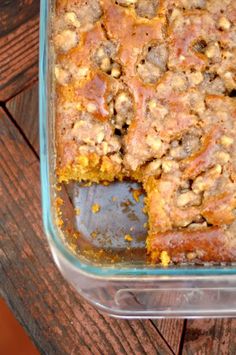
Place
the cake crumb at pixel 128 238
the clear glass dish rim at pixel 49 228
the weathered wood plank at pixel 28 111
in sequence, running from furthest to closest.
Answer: the weathered wood plank at pixel 28 111, the cake crumb at pixel 128 238, the clear glass dish rim at pixel 49 228

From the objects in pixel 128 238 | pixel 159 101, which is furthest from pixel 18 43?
pixel 128 238

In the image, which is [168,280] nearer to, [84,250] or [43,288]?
[84,250]

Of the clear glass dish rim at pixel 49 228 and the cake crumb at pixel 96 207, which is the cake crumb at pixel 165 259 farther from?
the cake crumb at pixel 96 207

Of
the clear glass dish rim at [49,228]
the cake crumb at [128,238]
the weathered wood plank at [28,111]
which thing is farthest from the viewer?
the weathered wood plank at [28,111]

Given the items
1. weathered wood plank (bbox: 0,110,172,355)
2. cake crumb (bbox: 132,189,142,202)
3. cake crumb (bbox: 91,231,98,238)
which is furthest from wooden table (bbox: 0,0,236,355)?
cake crumb (bbox: 132,189,142,202)

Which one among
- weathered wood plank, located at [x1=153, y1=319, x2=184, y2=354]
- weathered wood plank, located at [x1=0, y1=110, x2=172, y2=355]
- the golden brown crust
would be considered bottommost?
weathered wood plank, located at [x1=153, y1=319, x2=184, y2=354]

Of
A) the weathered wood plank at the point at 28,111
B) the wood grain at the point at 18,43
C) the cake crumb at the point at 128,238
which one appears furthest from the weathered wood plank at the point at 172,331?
the wood grain at the point at 18,43

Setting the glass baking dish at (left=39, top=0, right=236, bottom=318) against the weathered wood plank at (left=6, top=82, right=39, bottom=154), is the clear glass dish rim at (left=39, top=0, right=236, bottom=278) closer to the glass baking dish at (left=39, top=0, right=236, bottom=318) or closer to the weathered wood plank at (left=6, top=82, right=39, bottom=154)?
the glass baking dish at (left=39, top=0, right=236, bottom=318)
